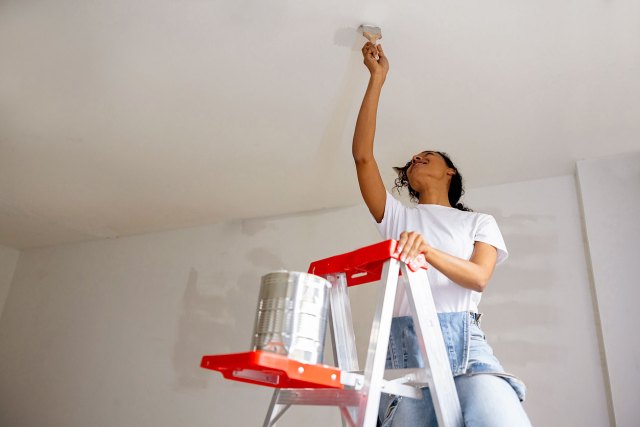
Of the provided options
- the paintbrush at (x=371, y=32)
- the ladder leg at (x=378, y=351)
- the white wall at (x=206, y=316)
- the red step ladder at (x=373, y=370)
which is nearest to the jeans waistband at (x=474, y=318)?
the red step ladder at (x=373, y=370)

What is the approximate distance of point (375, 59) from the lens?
1.97 m

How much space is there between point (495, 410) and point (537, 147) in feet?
5.55

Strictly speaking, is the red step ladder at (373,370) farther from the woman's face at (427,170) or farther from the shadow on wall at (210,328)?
the shadow on wall at (210,328)

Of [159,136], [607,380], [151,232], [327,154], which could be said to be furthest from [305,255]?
[607,380]

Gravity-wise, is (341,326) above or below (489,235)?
below

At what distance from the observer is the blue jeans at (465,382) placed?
1.16 meters

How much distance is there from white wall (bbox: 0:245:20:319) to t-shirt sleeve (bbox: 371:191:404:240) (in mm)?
3865

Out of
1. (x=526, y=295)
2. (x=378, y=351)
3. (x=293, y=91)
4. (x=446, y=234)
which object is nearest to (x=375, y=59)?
(x=293, y=91)

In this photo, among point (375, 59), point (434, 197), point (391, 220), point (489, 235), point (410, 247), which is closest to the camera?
point (410, 247)

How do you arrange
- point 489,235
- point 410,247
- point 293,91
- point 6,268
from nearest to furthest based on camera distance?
point 410,247 < point 489,235 < point 293,91 < point 6,268

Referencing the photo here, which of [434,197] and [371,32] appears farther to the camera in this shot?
[371,32]

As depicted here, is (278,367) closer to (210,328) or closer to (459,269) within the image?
(459,269)

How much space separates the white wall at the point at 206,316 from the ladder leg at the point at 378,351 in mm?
1478

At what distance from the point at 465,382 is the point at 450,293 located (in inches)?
9.4
